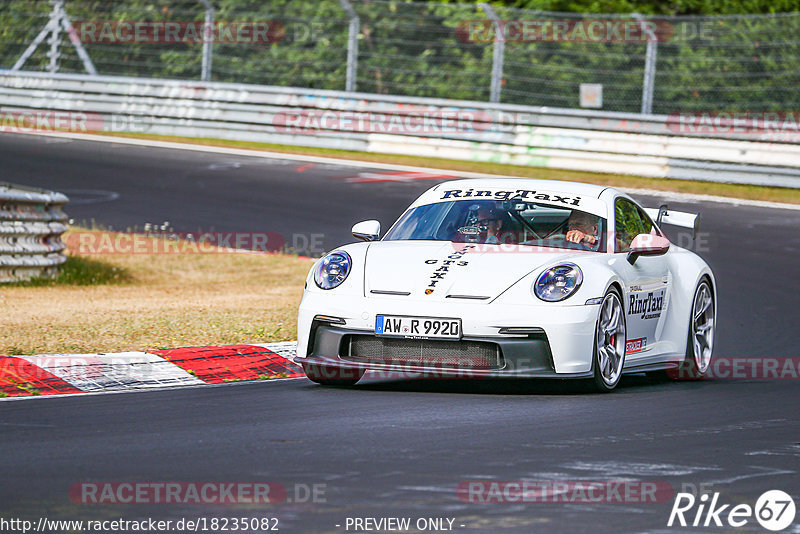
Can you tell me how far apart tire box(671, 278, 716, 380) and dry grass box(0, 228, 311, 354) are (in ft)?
8.82

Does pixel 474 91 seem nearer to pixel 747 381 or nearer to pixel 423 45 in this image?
pixel 423 45

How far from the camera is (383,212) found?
16.5m

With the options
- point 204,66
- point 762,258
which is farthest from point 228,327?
point 204,66

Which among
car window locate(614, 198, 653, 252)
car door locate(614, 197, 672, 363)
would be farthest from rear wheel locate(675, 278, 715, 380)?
car window locate(614, 198, 653, 252)

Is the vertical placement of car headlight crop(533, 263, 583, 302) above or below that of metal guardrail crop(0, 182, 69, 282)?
above

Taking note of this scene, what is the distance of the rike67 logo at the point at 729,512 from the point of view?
4535 millimetres

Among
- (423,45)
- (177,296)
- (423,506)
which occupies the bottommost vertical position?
(177,296)

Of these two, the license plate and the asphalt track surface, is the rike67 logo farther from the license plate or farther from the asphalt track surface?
the license plate

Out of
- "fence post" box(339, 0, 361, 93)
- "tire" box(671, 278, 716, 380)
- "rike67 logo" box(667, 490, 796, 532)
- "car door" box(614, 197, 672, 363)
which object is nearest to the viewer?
"rike67 logo" box(667, 490, 796, 532)

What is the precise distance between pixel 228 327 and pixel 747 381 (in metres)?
3.64

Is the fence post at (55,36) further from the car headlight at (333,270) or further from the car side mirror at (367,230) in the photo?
the car headlight at (333,270)

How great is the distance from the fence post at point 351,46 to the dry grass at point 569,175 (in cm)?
115

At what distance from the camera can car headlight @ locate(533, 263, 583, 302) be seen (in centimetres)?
712

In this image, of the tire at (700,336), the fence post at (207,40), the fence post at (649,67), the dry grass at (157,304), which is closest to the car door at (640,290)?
the tire at (700,336)
